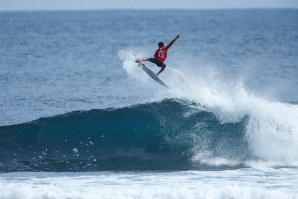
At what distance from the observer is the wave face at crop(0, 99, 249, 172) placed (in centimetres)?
1820

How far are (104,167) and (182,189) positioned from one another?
12.8 feet

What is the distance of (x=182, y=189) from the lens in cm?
1469

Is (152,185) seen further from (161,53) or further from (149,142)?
(161,53)

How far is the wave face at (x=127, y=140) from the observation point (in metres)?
18.2

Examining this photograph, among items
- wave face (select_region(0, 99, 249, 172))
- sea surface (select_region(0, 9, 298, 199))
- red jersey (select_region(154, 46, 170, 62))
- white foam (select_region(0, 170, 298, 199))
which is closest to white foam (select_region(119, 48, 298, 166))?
sea surface (select_region(0, 9, 298, 199))

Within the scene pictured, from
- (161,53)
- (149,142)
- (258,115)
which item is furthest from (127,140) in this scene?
(258,115)

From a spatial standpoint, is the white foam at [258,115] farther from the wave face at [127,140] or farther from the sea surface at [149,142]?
the wave face at [127,140]

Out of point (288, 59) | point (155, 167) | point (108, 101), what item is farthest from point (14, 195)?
point (288, 59)

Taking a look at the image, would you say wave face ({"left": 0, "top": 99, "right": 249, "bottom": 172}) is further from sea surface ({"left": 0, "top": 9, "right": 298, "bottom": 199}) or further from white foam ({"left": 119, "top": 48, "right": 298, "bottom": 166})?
white foam ({"left": 119, "top": 48, "right": 298, "bottom": 166})

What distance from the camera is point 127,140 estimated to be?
796 inches

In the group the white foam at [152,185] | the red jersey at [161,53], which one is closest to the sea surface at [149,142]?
the white foam at [152,185]

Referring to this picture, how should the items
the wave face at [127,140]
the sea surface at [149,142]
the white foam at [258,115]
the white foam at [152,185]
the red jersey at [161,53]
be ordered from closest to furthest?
1. the white foam at [152,185]
2. the sea surface at [149,142]
3. the wave face at [127,140]
4. the white foam at [258,115]
5. the red jersey at [161,53]

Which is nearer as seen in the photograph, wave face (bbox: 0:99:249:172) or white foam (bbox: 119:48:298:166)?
wave face (bbox: 0:99:249:172)

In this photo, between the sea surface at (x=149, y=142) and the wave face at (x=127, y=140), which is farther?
the wave face at (x=127, y=140)
